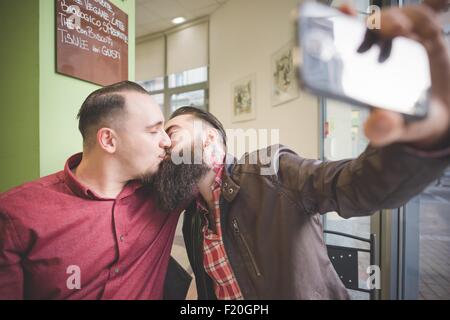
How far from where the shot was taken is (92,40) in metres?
1.21

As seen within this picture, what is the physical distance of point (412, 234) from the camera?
1.02m

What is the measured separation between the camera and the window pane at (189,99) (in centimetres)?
341

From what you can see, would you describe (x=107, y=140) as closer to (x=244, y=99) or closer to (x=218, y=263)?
(x=218, y=263)

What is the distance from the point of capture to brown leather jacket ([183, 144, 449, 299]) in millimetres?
668

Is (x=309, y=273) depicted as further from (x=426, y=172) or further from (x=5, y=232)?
(x=5, y=232)

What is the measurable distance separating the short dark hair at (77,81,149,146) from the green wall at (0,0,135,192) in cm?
32

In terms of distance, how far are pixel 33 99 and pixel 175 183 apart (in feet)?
2.63

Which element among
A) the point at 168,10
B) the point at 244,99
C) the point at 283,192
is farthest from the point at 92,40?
the point at 168,10

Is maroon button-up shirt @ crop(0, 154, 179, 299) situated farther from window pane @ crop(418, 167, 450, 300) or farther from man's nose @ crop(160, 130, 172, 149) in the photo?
window pane @ crop(418, 167, 450, 300)

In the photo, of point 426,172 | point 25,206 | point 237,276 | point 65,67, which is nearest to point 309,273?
point 237,276

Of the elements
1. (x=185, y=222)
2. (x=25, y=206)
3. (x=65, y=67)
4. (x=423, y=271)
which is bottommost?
(x=423, y=271)

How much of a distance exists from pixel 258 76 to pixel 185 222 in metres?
1.78

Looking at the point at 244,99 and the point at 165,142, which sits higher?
the point at 244,99

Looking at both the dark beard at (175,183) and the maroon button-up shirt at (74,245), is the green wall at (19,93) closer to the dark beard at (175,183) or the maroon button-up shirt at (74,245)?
the maroon button-up shirt at (74,245)
